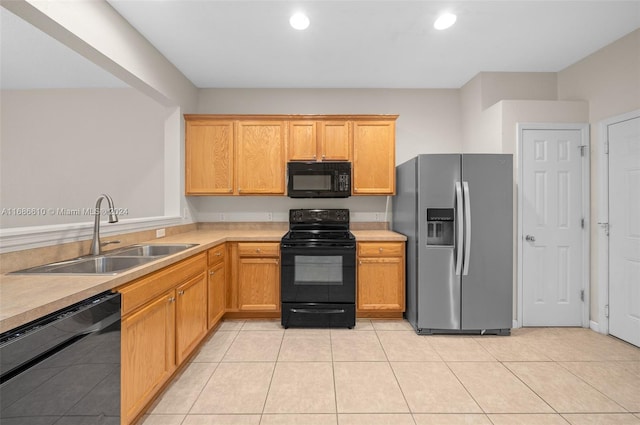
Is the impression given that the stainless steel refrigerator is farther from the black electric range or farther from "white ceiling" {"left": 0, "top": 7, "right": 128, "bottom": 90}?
"white ceiling" {"left": 0, "top": 7, "right": 128, "bottom": 90}

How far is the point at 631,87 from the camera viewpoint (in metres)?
2.60

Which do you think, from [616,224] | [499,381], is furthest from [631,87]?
[499,381]

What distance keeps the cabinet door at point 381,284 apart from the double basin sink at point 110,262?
1.75 metres

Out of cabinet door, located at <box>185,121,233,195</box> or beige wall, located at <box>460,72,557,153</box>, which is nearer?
beige wall, located at <box>460,72,557,153</box>

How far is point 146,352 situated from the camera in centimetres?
170

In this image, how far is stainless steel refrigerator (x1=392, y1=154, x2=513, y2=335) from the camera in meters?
2.82

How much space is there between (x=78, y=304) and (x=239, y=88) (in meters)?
3.26

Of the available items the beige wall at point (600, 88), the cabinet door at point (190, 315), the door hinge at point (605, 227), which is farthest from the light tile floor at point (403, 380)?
the beige wall at point (600, 88)

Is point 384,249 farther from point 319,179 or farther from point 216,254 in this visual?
point 216,254

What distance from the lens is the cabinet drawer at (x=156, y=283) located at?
1525 mm

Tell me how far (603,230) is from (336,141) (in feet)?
9.22

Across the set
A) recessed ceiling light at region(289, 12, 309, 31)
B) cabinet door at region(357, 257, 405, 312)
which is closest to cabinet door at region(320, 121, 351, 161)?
recessed ceiling light at region(289, 12, 309, 31)

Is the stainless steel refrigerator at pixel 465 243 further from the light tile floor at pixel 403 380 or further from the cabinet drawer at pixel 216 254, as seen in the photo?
the cabinet drawer at pixel 216 254

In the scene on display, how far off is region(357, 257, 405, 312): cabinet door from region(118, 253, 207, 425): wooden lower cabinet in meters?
1.63
